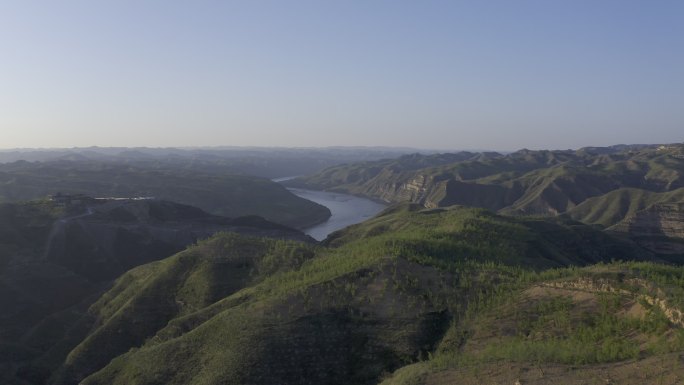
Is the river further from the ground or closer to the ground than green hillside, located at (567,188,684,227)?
closer to the ground

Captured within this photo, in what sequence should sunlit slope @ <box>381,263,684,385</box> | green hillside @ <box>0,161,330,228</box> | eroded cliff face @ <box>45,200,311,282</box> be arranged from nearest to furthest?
sunlit slope @ <box>381,263,684,385</box> < eroded cliff face @ <box>45,200,311,282</box> < green hillside @ <box>0,161,330,228</box>

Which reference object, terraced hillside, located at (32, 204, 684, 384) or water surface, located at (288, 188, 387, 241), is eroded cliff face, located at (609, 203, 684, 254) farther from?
terraced hillside, located at (32, 204, 684, 384)

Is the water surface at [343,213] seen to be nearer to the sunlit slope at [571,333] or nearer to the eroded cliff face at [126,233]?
the eroded cliff face at [126,233]

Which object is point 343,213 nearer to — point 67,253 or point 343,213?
point 343,213

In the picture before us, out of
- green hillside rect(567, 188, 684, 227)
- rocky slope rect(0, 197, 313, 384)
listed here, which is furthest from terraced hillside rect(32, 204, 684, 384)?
green hillside rect(567, 188, 684, 227)

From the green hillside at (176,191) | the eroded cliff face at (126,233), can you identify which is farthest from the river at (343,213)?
the eroded cliff face at (126,233)

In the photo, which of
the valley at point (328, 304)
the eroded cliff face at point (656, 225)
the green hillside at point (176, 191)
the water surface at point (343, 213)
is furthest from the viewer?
the green hillside at point (176, 191)

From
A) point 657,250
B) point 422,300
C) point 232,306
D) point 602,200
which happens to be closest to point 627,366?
point 422,300
